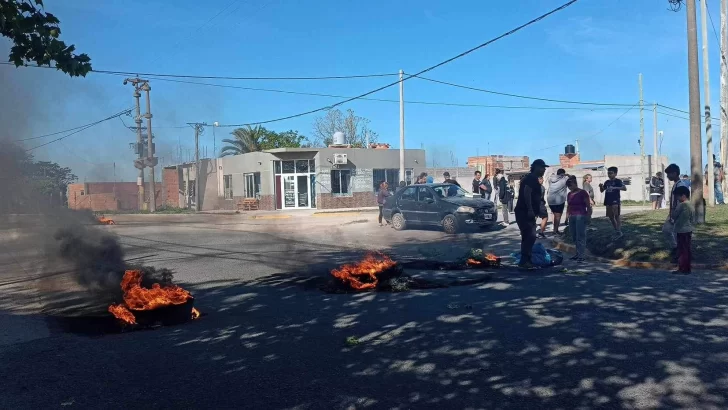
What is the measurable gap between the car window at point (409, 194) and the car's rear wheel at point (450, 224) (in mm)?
1551

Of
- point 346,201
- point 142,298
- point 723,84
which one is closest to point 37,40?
point 142,298

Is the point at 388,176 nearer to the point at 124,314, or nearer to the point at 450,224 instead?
the point at 450,224

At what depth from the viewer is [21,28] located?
21.9 feet

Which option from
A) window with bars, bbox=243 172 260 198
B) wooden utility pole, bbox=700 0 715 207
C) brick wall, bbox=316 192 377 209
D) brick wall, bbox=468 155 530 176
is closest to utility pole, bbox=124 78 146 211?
window with bars, bbox=243 172 260 198

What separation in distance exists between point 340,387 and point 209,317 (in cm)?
313

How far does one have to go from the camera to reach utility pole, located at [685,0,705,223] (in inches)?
526

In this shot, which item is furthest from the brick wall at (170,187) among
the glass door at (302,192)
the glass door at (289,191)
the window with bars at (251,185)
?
the glass door at (302,192)

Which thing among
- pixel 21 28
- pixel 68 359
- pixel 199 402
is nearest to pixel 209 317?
pixel 68 359

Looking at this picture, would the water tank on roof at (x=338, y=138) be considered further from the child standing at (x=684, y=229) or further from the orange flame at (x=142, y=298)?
the orange flame at (x=142, y=298)

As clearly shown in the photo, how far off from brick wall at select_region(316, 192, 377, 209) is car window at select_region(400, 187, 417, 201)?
52.2ft

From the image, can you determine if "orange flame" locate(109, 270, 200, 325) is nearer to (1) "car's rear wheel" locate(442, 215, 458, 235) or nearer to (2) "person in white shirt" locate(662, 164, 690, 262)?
(2) "person in white shirt" locate(662, 164, 690, 262)

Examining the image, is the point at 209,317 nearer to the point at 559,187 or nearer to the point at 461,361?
the point at 461,361

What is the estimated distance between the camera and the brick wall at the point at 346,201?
34.1 meters

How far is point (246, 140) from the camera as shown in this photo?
45.5m
